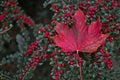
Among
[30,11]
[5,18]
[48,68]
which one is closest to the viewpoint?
[5,18]

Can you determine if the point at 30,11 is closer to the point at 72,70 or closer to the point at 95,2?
the point at 95,2

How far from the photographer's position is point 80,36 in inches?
54.9

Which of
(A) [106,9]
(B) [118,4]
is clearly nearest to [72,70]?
(A) [106,9]

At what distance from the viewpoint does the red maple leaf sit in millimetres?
1374

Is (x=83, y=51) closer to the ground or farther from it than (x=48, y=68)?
farther from it

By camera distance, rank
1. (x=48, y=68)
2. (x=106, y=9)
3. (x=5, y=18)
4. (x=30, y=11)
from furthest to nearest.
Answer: (x=30, y=11) → (x=48, y=68) → (x=5, y=18) → (x=106, y=9)

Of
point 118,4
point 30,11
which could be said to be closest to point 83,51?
point 118,4

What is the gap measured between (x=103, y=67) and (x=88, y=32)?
0.20 metres

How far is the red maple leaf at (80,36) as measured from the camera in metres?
1.37

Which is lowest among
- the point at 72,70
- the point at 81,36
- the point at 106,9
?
the point at 72,70

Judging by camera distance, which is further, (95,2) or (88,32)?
(95,2)

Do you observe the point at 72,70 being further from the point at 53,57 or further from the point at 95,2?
the point at 95,2

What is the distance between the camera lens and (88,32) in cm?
139

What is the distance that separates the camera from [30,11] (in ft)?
8.34
